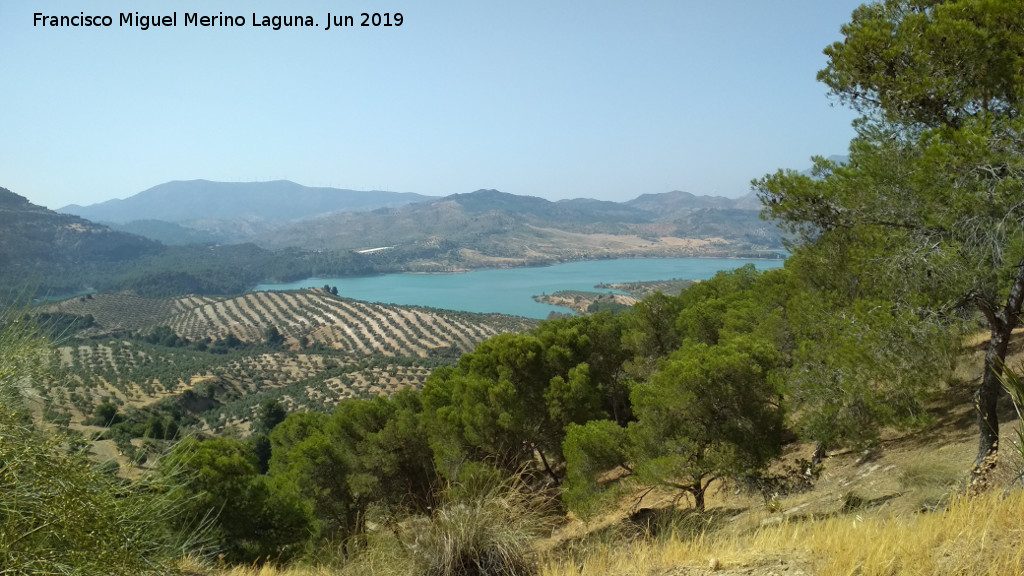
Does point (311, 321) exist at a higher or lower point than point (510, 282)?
lower

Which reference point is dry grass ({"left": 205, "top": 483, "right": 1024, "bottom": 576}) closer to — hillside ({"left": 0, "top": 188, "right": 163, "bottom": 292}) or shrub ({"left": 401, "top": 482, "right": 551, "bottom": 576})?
shrub ({"left": 401, "top": 482, "right": 551, "bottom": 576})

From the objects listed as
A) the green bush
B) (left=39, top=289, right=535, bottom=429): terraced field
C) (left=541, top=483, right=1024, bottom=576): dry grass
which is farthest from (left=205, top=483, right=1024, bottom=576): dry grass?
(left=39, top=289, right=535, bottom=429): terraced field

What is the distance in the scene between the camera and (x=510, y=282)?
126 m

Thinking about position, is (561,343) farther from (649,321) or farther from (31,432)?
(31,432)

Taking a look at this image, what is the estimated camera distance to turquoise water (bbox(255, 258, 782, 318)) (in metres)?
101

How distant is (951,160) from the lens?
13.7 ft

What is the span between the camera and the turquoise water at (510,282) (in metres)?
101

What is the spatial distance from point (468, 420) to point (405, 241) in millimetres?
193815

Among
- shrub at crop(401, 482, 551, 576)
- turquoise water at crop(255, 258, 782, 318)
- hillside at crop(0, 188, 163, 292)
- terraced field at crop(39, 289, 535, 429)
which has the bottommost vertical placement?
terraced field at crop(39, 289, 535, 429)

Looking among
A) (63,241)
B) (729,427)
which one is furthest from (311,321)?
(63,241)

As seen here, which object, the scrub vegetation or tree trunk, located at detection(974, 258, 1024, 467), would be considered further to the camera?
tree trunk, located at detection(974, 258, 1024, 467)

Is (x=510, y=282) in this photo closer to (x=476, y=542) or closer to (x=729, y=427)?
(x=729, y=427)

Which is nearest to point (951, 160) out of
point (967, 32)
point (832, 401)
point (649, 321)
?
point (967, 32)

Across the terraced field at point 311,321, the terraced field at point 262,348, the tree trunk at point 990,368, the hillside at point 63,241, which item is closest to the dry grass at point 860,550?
the tree trunk at point 990,368
